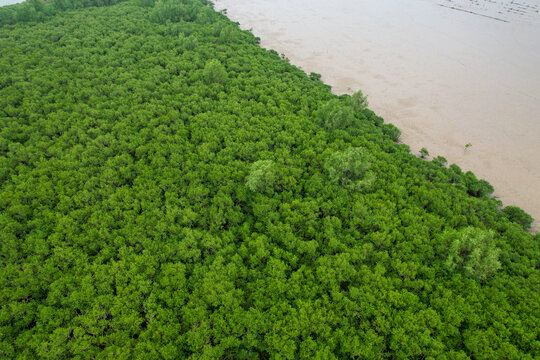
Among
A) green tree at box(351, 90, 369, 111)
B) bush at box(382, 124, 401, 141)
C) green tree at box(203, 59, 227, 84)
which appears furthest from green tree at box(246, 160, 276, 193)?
green tree at box(203, 59, 227, 84)

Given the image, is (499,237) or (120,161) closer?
(499,237)

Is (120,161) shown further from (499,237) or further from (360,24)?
(360,24)

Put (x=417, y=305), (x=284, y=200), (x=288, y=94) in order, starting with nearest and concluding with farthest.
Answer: (x=417, y=305)
(x=284, y=200)
(x=288, y=94)

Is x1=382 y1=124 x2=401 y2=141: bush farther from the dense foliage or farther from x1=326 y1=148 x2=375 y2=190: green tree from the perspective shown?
x1=326 y1=148 x2=375 y2=190: green tree

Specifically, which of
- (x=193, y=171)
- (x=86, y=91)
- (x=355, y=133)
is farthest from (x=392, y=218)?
(x=86, y=91)

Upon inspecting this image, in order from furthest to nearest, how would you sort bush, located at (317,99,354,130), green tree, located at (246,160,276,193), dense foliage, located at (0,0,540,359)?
bush, located at (317,99,354,130)
green tree, located at (246,160,276,193)
dense foliage, located at (0,0,540,359)

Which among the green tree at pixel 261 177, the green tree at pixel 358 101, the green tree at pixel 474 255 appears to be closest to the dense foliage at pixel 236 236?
the green tree at pixel 474 255

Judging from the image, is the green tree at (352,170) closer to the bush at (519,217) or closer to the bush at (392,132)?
the bush at (392,132)
